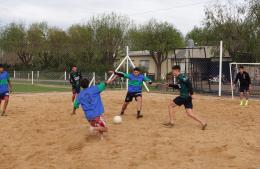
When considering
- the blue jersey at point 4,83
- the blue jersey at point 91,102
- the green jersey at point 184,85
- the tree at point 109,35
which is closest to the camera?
the blue jersey at point 91,102

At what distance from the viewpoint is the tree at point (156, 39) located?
4466 cm

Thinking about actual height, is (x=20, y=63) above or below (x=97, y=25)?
below

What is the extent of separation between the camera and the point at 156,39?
45250 mm

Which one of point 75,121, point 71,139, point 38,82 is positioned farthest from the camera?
point 38,82

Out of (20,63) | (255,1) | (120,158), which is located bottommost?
(120,158)

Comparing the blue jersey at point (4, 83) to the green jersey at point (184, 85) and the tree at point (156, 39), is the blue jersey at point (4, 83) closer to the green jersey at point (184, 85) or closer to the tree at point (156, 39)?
the green jersey at point (184, 85)

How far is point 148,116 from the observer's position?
1188 cm

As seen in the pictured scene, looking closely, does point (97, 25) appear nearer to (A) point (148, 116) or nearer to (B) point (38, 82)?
(B) point (38, 82)

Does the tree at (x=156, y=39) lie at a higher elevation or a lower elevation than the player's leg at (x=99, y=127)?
higher

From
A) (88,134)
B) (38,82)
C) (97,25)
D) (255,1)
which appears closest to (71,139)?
(88,134)

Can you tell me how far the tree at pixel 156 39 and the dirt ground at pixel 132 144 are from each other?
3316 cm

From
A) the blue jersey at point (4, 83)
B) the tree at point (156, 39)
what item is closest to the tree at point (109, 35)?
the tree at point (156, 39)

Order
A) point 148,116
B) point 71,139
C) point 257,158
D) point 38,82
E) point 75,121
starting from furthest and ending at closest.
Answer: point 38,82 < point 148,116 < point 75,121 < point 71,139 < point 257,158

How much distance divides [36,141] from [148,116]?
4.22 m
